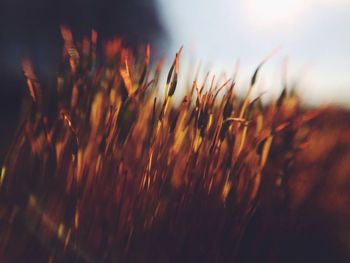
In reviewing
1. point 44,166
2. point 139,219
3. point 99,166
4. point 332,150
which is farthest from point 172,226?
point 332,150

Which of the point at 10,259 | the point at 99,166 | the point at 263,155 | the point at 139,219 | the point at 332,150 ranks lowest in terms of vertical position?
the point at 10,259

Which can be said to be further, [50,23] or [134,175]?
[50,23]

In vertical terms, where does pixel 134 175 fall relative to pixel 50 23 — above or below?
below

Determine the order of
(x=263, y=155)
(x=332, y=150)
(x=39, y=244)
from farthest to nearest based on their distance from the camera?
(x=332, y=150), (x=263, y=155), (x=39, y=244)

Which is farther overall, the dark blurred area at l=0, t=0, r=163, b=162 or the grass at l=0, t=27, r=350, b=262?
the dark blurred area at l=0, t=0, r=163, b=162

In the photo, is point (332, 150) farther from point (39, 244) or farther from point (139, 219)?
point (39, 244)

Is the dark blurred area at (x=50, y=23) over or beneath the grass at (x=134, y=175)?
over

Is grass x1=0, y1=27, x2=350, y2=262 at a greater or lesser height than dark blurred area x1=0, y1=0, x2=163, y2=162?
lesser

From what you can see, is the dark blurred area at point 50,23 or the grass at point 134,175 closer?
the grass at point 134,175
